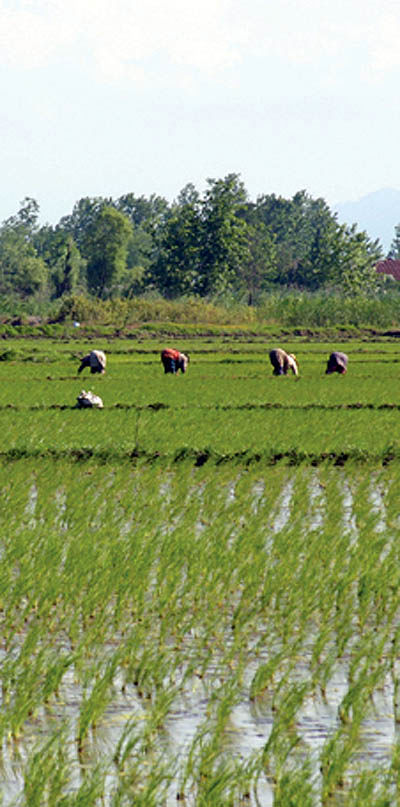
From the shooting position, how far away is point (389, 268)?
227 ft

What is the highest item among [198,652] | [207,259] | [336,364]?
[207,259]

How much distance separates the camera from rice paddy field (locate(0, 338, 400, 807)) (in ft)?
10.3

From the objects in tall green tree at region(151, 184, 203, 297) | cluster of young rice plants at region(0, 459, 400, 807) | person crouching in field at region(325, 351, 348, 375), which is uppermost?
tall green tree at region(151, 184, 203, 297)

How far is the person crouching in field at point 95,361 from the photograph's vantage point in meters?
19.4

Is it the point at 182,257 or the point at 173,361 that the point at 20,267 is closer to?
the point at 182,257

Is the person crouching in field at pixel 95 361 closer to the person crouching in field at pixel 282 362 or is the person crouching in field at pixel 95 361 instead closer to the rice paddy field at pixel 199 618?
the person crouching in field at pixel 282 362

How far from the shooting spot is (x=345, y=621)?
4586 mm

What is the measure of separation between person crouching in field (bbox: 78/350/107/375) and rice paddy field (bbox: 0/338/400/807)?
8689mm

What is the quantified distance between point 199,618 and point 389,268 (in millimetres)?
66299

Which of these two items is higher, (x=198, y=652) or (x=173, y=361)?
(x=173, y=361)

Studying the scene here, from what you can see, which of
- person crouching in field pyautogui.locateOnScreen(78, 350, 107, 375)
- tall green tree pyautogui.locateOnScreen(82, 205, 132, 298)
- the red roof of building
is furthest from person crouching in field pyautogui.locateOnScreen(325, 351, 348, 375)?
the red roof of building

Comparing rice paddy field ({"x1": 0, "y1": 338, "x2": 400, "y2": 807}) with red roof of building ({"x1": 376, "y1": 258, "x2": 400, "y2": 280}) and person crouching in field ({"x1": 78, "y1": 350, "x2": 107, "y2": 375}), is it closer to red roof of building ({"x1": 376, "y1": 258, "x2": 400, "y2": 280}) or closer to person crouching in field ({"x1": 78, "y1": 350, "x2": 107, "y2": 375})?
person crouching in field ({"x1": 78, "y1": 350, "x2": 107, "y2": 375})

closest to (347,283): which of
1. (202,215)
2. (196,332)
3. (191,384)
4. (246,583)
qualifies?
(202,215)

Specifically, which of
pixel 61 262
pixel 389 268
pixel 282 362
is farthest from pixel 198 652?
pixel 389 268
